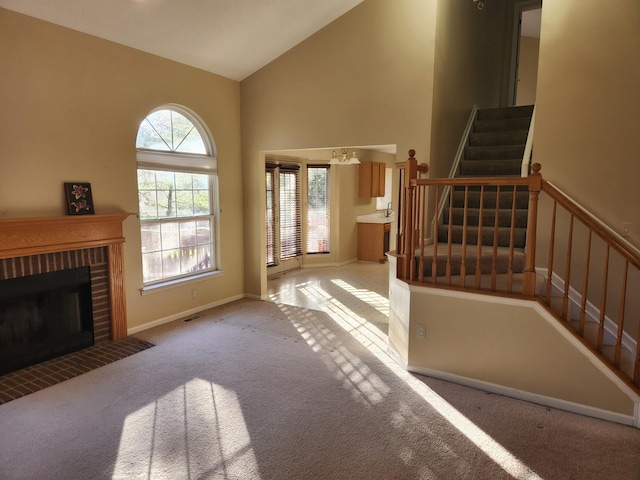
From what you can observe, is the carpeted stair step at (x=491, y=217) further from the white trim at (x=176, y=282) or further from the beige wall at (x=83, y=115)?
the beige wall at (x=83, y=115)

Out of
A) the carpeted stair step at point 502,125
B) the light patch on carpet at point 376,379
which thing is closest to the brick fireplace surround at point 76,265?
the light patch on carpet at point 376,379

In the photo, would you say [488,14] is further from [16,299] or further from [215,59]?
[16,299]

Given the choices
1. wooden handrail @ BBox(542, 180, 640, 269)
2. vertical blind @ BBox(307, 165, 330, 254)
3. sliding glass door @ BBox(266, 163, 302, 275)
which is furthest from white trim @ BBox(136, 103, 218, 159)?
wooden handrail @ BBox(542, 180, 640, 269)

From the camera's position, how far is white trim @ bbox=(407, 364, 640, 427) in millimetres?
2840

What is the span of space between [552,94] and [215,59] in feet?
11.7

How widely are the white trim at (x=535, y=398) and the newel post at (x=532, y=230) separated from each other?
0.77 meters

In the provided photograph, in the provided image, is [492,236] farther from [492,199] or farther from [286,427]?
[286,427]

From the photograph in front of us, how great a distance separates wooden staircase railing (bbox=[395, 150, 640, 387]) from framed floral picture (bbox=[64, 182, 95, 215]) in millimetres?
2884

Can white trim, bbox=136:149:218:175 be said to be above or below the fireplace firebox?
above

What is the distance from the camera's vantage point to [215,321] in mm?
4879

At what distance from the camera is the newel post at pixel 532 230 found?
2.99 metres

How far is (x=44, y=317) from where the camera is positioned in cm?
379

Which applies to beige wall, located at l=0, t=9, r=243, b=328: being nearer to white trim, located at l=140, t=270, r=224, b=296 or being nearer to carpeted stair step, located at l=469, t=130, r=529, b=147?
white trim, located at l=140, t=270, r=224, b=296

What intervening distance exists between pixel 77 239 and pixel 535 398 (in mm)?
4074
